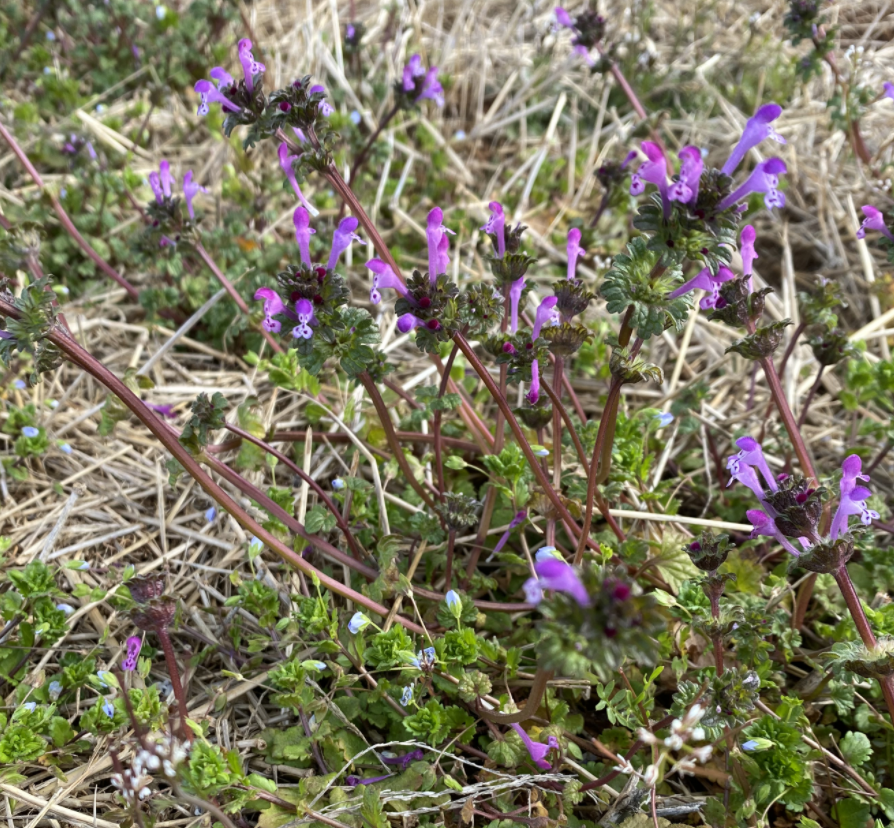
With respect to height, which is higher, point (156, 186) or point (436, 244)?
point (156, 186)

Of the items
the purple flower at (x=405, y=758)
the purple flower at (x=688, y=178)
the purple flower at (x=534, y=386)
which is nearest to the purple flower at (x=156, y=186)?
the purple flower at (x=534, y=386)

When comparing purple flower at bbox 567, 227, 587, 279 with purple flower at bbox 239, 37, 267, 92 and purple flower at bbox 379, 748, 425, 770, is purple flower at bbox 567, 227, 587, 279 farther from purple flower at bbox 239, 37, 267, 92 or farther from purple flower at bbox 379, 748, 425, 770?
purple flower at bbox 379, 748, 425, 770

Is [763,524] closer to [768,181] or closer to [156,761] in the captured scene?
[768,181]

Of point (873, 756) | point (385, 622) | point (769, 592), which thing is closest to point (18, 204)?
point (385, 622)

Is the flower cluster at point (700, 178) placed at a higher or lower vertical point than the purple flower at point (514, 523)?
higher

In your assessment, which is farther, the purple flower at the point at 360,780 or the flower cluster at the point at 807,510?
the purple flower at the point at 360,780

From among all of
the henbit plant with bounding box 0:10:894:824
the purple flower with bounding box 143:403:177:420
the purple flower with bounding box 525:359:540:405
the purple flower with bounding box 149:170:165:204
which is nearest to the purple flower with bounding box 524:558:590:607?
the henbit plant with bounding box 0:10:894:824

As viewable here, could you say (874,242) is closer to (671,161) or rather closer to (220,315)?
(671,161)

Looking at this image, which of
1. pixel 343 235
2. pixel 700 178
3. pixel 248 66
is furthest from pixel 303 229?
pixel 700 178

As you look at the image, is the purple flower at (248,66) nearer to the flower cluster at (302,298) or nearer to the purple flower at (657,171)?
the flower cluster at (302,298)
